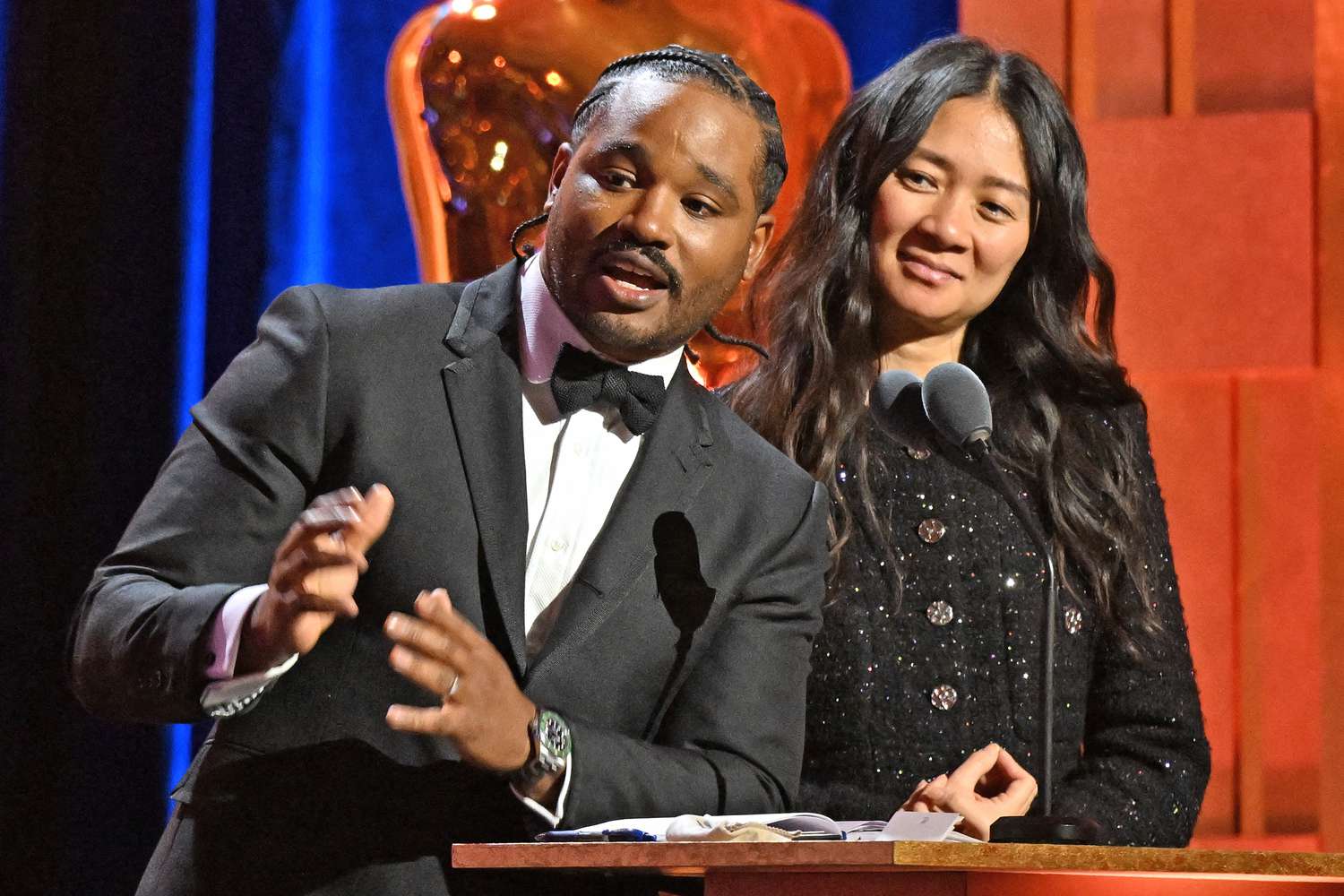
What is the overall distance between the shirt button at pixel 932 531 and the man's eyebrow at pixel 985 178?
1.74ft

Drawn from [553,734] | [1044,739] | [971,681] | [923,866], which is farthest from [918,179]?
[923,866]

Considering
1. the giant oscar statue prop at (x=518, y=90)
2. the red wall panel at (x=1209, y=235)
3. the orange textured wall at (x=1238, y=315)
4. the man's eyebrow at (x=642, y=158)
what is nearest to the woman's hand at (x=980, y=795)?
the man's eyebrow at (x=642, y=158)

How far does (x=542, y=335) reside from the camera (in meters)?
1.97

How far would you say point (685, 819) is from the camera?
55.2 inches

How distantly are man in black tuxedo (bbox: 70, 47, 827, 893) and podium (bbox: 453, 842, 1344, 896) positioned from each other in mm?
221

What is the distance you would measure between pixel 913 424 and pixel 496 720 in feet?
1.93

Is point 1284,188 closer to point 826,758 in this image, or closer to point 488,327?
point 826,758

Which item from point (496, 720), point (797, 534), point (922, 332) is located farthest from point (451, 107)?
point (496, 720)

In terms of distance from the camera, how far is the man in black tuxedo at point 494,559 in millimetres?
1628

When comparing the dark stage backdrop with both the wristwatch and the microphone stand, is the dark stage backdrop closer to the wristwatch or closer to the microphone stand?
the wristwatch

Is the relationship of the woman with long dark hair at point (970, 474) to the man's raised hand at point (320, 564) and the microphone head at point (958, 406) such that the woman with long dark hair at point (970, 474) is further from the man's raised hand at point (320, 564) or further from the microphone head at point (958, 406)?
the man's raised hand at point (320, 564)

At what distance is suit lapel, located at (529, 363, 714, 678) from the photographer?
1.80 meters

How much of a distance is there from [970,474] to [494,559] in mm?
864

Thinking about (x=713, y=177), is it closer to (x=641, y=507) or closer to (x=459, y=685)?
(x=641, y=507)
